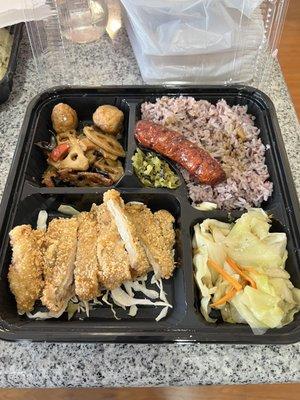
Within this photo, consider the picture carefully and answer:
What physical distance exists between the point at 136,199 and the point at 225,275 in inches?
15.0

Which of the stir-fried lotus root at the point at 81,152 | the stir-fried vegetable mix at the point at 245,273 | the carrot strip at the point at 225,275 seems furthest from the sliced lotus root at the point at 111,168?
the carrot strip at the point at 225,275

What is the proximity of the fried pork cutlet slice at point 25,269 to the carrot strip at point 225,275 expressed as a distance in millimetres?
448

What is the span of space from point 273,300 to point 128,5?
1053mm

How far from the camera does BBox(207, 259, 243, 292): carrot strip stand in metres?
1.08

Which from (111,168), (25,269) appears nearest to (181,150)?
(111,168)

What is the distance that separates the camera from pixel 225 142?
1.46 metres

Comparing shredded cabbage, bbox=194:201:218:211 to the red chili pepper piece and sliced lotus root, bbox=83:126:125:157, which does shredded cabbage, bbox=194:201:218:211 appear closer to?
sliced lotus root, bbox=83:126:125:157

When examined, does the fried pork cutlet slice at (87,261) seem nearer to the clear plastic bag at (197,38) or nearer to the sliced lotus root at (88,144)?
the sliced lotus root at (88,144)

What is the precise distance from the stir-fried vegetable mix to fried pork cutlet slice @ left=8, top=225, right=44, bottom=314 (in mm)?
419

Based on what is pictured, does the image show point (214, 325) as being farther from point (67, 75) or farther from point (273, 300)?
point (67, 75)

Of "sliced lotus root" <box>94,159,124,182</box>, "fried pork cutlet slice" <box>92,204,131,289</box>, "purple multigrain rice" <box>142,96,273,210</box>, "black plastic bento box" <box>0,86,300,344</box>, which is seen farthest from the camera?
"sliced lotus root" <box>94,159,124,182</box>

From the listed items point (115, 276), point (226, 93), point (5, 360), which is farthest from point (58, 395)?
point (226, 93)

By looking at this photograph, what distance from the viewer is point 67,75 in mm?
1715

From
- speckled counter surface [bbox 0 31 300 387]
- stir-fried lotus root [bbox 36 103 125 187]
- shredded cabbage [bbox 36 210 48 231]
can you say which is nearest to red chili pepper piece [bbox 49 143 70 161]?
stir-fried lotus root [bbox 36 103 125 187]
